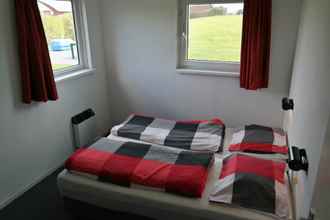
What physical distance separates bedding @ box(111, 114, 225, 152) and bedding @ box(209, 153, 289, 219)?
1.77ft

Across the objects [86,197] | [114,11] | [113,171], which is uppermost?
[114,11]

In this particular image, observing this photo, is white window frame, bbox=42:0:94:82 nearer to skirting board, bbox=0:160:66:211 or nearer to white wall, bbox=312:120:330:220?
skirting board, bbox=0:160:66:211

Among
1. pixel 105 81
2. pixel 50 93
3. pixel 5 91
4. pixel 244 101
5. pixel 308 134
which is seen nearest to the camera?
pixel 308 134

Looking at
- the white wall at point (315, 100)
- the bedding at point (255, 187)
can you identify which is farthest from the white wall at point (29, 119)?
the white wall at point (315, 100)

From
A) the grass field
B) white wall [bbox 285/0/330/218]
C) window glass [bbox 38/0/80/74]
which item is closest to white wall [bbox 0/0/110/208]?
window glass [bbox 38/0/80/74]

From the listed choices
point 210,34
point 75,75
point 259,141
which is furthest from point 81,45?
point 259,141

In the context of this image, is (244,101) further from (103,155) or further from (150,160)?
(103,155)

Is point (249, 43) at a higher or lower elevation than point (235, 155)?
higher

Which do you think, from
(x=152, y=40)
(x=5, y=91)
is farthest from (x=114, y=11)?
(x=5, y=91)

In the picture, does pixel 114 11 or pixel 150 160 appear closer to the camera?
pixel 150 160

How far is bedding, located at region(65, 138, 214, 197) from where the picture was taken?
1.86 m

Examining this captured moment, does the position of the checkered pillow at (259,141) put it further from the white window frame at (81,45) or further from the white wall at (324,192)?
the white window frame at (81,45)

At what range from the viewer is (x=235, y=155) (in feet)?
6.97

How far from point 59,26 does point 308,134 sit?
2537 millimetres
